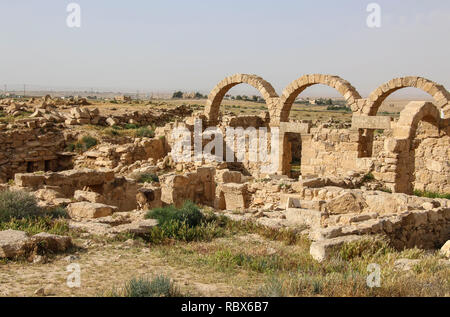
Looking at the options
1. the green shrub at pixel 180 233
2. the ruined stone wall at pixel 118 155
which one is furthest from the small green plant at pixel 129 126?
the green shrub at pixel 180 233

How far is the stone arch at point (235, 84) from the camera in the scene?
17219 millimetres

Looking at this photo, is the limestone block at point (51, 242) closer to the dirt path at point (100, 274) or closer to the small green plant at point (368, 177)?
the dirt path at point (100, 274)

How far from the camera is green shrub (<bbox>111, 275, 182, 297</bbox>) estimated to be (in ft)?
12.7

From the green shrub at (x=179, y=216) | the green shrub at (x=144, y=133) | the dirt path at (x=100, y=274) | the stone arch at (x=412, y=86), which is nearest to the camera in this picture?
the dirt path at (x=100, y=274)

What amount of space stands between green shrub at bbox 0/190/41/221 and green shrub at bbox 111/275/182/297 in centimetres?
360

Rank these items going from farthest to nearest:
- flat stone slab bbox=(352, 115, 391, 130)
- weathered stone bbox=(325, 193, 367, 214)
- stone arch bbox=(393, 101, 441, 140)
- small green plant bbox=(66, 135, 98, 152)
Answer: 1. small green plant bbox=(66, 135, 98, 152)
2. flat stone slab bbox=(352, 115, 391, 130)
3. stone arch bbox=(393, 101, 441, 140)
4. weathered stone bbox=(325, 193, 367, 214)

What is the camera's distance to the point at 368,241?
230 inches

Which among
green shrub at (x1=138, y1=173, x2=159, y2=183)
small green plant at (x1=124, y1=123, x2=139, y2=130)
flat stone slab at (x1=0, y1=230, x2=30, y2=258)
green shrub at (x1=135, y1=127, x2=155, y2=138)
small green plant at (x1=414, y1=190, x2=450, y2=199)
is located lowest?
small green plant at (x1=414, y1=190, x2=450, y2=199)

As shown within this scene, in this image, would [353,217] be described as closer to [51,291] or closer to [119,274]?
[119,274]

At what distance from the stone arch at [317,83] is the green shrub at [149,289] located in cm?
1306

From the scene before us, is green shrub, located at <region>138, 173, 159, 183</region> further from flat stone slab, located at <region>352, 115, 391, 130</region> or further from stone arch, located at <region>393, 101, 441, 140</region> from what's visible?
stone arch, located at <region>393, 101, 441, 140</region>

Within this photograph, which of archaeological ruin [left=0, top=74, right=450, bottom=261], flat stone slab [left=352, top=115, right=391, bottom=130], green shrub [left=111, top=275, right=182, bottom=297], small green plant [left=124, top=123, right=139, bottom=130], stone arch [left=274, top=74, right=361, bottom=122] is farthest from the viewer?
small green plant [left=124, top=123, right=139, bottom=130]

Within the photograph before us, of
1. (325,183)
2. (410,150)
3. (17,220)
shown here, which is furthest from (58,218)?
(410,150)

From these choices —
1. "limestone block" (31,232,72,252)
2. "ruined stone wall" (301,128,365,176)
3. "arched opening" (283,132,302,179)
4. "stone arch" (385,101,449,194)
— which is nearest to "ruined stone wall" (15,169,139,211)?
"limestone block" (31,232,72,252)
